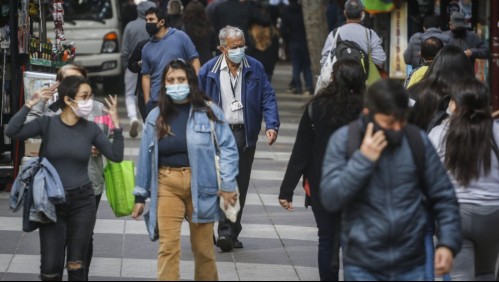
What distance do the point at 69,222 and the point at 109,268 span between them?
5.50 feet

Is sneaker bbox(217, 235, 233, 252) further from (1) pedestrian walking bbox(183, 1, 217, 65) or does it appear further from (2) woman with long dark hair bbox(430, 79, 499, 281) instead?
(1) pedestrian walking bbox(183, 1, 217, 65)

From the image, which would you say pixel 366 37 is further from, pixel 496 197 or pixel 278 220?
pixel 496 197

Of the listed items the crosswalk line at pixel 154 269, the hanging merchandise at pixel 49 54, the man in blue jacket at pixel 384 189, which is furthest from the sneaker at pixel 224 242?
the man in blue jacket at pixel 384 189

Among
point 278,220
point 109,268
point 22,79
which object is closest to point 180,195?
Answer: point 109,268

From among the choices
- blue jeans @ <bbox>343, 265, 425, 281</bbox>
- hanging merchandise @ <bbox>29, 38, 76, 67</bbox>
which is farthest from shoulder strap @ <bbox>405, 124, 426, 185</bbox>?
hanging merchandise @ <bbox>29, 38, 76, 67</bbox>

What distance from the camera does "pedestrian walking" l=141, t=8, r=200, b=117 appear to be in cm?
1095

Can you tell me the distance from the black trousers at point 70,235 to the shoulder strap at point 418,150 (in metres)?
2.35

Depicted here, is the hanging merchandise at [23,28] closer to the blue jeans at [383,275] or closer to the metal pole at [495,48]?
the metal pole at [495,48]

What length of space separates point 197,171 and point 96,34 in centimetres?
1376

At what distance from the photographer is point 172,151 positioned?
733cm

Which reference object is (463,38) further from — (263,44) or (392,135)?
(392,135)

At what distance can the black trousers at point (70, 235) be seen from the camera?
731cm

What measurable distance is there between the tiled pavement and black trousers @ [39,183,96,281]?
1291mm

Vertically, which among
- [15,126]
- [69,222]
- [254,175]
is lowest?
[254,175]
